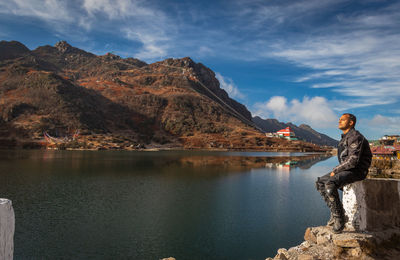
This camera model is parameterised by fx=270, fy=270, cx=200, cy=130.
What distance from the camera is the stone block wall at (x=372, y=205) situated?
800cm

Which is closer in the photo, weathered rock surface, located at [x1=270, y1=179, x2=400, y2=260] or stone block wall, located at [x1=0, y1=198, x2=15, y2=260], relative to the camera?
stone block wall, located at [x1=0, y1=198, x2=15, y2=260]

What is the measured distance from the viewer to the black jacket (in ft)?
24.1

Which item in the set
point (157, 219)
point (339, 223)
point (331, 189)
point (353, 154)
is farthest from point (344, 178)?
point (157, 219)

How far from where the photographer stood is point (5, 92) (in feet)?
588

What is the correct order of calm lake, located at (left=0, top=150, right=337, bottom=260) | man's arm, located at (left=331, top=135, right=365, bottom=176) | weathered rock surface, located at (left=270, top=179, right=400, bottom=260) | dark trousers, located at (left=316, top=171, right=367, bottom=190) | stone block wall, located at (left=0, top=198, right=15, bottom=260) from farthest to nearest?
calm lake, located at (left=0, top=150, right=337, bottom=260)
weathered rock surface, located at (left=270, top=179, right=400, bottom=260)
dark trousers, located at (left=316, top=171, right=367, bottom=190)
man's arm, located at (left=331, top=135, right=365, bottom=176)
stone block wall, located at (left=0, top=198, right=15, bottom=260)

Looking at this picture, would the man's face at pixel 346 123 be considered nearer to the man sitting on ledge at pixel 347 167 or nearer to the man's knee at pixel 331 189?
the man sitting on ledge at pixel 347 167

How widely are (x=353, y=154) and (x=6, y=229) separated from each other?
25.3ft

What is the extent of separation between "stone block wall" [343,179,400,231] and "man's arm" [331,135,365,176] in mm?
1023

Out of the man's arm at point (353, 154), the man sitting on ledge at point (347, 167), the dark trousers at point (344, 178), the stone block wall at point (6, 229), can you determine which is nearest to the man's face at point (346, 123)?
the man sitting on ledge at point (347, 167)

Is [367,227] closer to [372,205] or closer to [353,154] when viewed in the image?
[372,205]

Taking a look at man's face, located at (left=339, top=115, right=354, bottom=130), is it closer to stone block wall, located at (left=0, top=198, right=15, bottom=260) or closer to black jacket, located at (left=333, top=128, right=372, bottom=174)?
black jacket, located at (left=333, top=128, right=372, bottom=174)

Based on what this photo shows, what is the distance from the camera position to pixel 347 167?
24.2 feet

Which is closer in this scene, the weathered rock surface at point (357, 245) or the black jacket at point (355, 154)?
the black jacket at point (355, 154)

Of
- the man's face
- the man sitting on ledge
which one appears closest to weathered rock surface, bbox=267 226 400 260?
the man sitting on ledge
